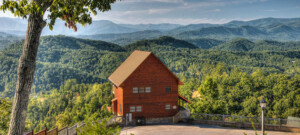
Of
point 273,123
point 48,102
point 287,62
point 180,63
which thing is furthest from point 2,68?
point 287,62

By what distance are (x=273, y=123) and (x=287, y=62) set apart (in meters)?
192

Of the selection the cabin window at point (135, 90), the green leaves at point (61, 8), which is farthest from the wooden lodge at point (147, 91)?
the green leaves at point (61, 8)

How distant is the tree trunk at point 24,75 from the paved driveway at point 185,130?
15.2 meters

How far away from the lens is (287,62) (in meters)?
189

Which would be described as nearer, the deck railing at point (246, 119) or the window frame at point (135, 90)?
the deck railing at point (246, 119)

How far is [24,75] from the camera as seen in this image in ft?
23.6

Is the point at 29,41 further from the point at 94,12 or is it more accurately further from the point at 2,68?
the point at 2,68

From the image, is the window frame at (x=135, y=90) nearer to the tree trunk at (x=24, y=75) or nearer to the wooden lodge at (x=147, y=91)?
the wooden lodge at (x=147, y=91)

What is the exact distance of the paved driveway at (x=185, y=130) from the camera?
21.6 meters

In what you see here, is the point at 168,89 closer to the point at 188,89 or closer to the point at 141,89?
the point at 141,89

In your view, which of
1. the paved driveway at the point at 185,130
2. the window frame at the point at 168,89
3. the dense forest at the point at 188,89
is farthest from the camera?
the dense forest at the point at 188,89

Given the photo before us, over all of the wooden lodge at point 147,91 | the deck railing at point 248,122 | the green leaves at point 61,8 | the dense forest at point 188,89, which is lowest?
the dense forest at point 188,89

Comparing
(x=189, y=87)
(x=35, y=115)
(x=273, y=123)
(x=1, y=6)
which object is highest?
(x=1, y=6)

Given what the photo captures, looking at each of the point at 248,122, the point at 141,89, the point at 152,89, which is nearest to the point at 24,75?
the point at 141,89
